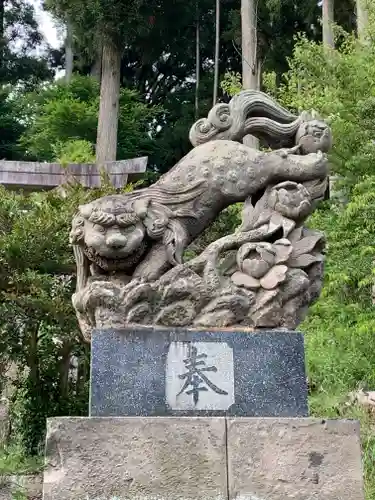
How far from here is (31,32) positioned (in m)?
24.1

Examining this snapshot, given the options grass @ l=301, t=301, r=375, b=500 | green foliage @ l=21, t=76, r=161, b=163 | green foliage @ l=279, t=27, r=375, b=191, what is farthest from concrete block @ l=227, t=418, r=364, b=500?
green foliage @ l=21, t=76, r=161, b=163

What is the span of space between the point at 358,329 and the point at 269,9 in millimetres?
10761

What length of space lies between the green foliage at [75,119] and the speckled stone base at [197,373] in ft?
45.4

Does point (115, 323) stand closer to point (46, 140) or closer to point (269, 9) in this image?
point (269, 9)

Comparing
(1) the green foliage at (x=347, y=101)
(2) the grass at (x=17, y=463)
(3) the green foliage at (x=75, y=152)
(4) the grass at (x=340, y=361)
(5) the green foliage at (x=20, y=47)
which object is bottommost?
(2) the grass at (x=17, y=463)

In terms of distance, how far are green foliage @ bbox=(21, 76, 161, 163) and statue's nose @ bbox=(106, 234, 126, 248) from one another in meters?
13.6

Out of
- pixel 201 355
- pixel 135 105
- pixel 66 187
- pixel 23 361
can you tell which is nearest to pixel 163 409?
pixel 201 355

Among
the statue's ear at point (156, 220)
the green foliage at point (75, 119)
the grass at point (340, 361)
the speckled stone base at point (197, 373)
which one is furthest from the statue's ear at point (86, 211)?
the green foliage at point (75, 119)

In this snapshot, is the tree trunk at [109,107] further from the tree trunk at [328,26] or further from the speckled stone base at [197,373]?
the speckled stone base at [197,373]

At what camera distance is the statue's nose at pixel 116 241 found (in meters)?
3.59

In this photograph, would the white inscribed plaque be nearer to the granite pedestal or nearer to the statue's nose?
the granite pedestal

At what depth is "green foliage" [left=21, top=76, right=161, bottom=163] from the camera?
713 inches

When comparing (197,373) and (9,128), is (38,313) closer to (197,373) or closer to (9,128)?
(197,373)

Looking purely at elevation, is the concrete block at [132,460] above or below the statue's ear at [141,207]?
below
